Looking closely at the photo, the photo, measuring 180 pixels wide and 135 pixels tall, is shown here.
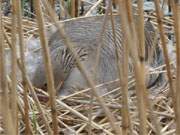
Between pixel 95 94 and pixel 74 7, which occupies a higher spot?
pixel 74 7

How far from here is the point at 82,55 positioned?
7.48 ft

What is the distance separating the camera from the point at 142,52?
1.07 metres

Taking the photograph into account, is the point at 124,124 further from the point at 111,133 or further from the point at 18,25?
the point at 111,133

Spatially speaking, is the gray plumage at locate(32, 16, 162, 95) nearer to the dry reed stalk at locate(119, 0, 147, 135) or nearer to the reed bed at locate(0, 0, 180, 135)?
the reed bed at locate(0, 0, 180, 135)

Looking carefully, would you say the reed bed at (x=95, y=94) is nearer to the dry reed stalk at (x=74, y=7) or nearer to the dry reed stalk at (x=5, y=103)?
the dry reed stalk at (x=5, y=103)

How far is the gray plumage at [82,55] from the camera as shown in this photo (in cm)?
220

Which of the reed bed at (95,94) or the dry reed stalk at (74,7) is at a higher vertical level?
the dry reed stalk at (74,7)

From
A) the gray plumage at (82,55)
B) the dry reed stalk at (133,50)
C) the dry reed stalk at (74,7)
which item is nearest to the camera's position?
the dry reed stalk at (133,50)

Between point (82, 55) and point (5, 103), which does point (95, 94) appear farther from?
point (82, 55)

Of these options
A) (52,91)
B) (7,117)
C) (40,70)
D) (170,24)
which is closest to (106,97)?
(40,70)

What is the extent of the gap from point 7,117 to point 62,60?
1326 millimetres

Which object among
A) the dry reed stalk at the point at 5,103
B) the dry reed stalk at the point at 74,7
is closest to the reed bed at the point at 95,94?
the dry reed stalk at the point at 5,103

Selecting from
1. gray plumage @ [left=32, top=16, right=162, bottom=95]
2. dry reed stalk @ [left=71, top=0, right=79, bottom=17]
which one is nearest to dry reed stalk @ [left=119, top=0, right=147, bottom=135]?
gray plumage @ [left=32, top=16, right=162, bottom=95]

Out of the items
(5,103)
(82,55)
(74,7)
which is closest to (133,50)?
(5,103)
